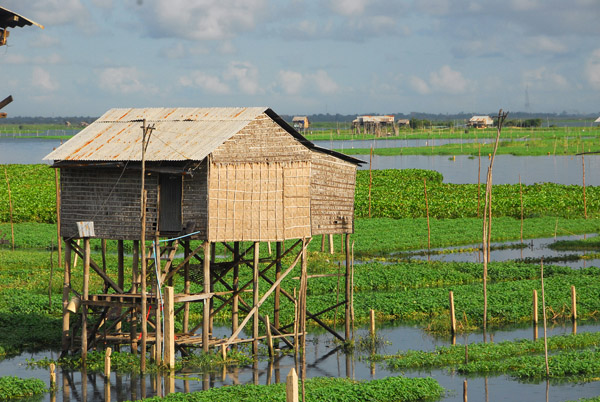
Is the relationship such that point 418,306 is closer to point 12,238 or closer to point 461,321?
point 461,321

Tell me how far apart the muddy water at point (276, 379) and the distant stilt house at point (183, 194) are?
1086 mm

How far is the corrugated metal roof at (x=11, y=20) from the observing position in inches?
693

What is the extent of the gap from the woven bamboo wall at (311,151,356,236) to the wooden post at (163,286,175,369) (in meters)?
5.32

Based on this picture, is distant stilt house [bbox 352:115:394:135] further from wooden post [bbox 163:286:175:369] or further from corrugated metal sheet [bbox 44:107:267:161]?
wooden post [bbox 163:286:175:369]

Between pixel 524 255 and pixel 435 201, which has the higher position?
pixel 435 201

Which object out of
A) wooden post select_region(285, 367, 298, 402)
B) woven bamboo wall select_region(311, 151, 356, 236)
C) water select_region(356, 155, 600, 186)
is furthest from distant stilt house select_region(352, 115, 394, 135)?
wooden post select_region(285, 367, 298, 402)

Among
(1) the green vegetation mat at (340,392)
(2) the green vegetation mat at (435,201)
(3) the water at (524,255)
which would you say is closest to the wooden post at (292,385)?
(1) the green vegetation mat at (340,392)

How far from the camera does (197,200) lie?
22078 mm

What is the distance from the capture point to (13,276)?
33938 millimetres

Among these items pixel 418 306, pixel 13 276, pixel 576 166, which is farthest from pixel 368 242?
pixel 576 166

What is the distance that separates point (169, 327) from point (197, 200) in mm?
3559

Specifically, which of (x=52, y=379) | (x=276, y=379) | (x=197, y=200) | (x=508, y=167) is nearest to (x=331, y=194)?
(x=197, y=200)

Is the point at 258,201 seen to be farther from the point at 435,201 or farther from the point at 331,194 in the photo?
the point at 435,201

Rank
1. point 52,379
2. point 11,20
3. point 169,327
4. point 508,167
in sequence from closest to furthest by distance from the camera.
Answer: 1. point 11,20
2. point 52,379
3. point 169,327
4. point 508,167
